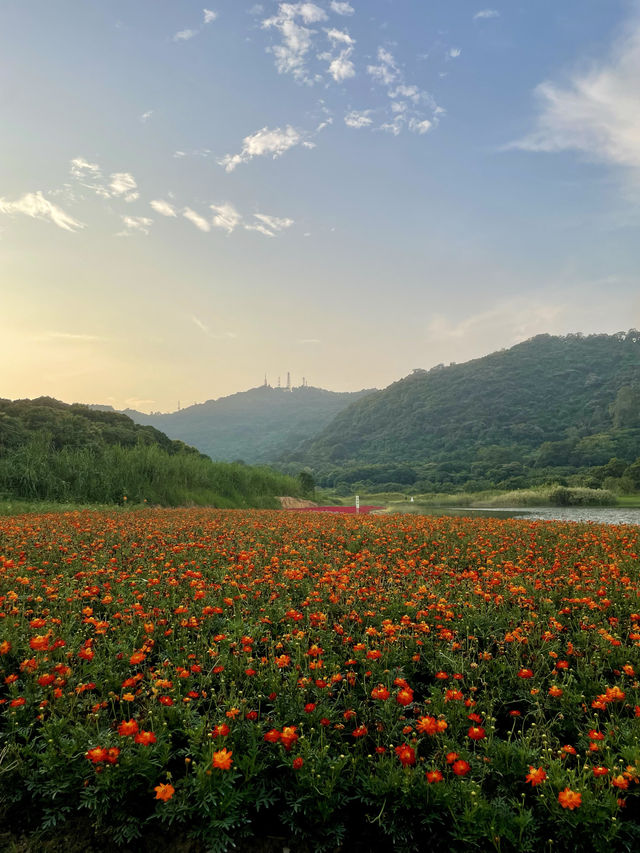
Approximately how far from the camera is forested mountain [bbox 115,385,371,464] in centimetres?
14171

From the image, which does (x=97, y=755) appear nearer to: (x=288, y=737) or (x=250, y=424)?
(x=288, y=737)

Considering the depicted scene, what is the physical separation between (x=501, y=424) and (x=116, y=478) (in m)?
83.3

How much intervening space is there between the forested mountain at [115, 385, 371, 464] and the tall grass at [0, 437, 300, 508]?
97667 millimetres

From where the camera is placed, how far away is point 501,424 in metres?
90.8

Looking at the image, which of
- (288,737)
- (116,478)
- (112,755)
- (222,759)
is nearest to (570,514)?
(116,478)

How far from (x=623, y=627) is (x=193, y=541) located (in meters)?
6.57

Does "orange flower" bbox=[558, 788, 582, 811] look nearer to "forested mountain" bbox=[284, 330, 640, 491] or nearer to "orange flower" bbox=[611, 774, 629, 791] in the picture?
"orange flower" bbox=[611, 774, 629, 791]

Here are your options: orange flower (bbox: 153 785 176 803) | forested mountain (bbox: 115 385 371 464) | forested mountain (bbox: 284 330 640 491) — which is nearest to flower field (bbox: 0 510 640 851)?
orange flower (bbox: 153 785 176 803)

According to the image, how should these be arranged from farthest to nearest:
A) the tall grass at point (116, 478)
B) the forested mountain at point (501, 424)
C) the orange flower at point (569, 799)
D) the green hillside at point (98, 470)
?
the forested mountain at point (501, 424) < the green hillside at point (98, 470) < the tall grass at point (116, 478) < the orange flower at point (569, 799)

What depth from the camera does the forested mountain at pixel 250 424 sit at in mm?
141712

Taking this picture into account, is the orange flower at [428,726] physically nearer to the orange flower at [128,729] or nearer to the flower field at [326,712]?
the flower field at [326,712]

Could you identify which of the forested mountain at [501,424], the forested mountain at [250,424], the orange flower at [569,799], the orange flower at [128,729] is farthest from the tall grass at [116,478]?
the forested mountain at [250,424]

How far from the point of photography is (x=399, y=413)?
361 ft

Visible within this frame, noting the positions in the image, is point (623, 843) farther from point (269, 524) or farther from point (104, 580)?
point (269, 524)
